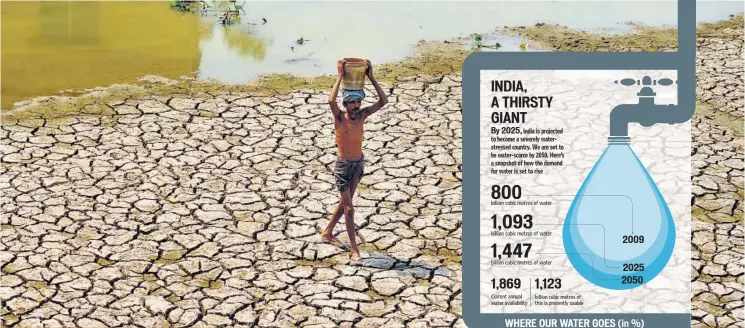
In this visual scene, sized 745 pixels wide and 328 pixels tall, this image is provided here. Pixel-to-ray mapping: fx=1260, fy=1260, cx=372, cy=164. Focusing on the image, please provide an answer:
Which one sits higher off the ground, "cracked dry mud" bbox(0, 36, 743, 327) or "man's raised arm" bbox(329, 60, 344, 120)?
"man's raised arm" bbox(329, 60, 344, 120)

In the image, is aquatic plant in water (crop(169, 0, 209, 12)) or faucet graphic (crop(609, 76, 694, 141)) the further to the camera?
aquatic plant in water (crop(169, 0, 209, 12))

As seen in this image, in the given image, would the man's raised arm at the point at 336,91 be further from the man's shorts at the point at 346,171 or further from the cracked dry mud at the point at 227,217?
the cracked dry mud at the point at 227,217

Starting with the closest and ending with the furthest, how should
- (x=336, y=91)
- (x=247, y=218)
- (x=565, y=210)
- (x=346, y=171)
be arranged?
(x=565, y=210) < (x=336, y=91) < (x=346, y=171) < (x=247, y=218)

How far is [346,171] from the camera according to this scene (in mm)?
8258

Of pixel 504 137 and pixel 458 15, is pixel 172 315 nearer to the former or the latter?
pixel 504 137

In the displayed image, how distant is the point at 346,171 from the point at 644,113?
2636 millimetres

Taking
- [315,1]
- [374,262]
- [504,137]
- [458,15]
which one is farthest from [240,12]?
[504,137]

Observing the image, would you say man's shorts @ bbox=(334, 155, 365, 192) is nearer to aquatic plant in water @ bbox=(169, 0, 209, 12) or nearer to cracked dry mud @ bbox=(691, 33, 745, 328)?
cracked dry mud @ bbox=(691, 33, 745, 328)

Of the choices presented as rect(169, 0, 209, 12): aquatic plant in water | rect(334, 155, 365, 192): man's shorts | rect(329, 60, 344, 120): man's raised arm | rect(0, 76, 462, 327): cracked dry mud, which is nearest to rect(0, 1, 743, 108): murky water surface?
rect(169, 0, 209, 12): aquatic plant in water

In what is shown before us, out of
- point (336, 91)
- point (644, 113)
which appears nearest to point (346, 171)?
point (336, 91)

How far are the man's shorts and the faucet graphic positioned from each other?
8.30 ft

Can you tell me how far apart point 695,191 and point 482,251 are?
4.25m

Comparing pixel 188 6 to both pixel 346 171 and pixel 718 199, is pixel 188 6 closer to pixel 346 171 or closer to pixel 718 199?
pixel 346 171

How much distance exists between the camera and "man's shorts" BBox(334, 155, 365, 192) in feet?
27.1
